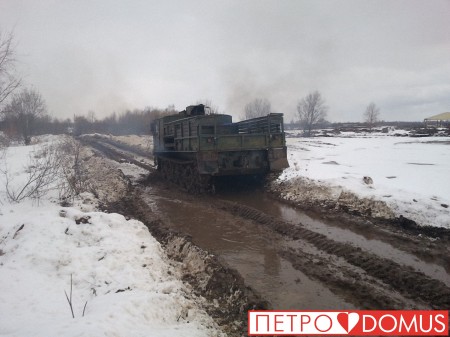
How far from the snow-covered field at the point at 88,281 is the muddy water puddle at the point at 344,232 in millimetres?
3371

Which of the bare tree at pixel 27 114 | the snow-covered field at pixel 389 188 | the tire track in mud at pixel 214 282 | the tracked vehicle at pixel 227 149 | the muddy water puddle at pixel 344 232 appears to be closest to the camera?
the tire track in mud at pixel 214 282

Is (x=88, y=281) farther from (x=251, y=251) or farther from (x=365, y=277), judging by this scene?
(x=365, y=277)

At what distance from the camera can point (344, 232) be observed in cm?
673

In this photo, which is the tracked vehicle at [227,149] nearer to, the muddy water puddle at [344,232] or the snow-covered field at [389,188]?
the muddy water puddle at [344,232]

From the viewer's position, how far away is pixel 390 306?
13.0ft

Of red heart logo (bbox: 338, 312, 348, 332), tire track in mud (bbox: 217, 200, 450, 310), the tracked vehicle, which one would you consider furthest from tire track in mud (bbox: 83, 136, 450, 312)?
the tracked vehicle

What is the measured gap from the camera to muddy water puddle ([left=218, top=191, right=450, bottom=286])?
4998 millimetres

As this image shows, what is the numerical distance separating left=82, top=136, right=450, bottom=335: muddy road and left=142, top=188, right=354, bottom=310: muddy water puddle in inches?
0.5

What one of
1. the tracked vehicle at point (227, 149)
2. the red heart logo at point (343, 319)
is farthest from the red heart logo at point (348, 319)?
the tracked vehicle at point (227, 149)

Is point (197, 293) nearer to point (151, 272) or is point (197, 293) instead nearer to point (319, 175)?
point (151, 272)

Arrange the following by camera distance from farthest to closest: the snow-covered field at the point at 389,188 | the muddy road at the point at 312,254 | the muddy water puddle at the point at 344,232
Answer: the snow-covered field at the point at 389,188 → the muddy water puddle at the point at 344,232 → the muddy road at the point at 312,254

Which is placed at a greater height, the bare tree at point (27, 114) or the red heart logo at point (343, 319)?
the bare tree at point (27, 114)

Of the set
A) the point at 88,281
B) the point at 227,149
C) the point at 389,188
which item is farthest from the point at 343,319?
the point at 227,149

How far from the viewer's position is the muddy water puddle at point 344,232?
16.4 ft
